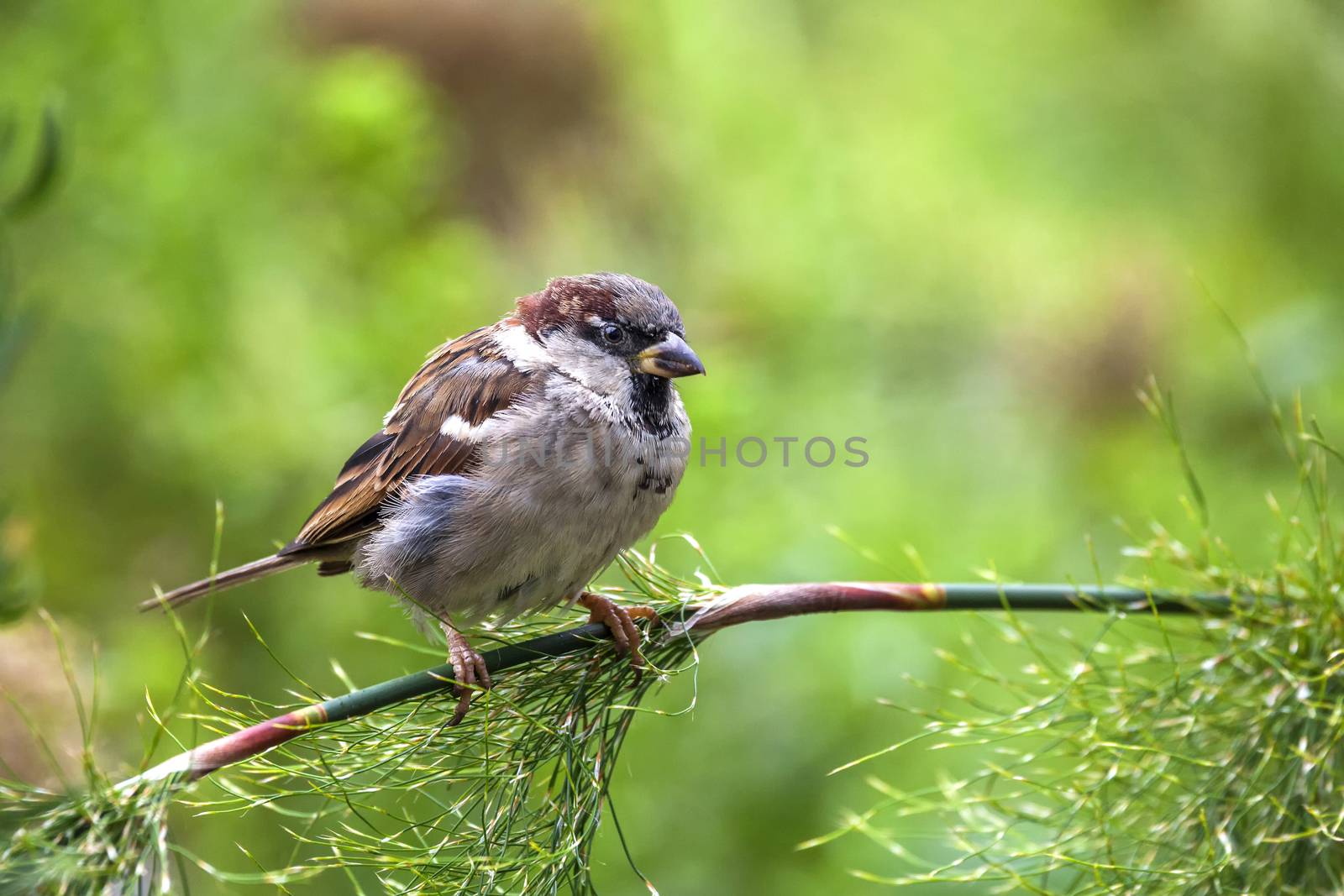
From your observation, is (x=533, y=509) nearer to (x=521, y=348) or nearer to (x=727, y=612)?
(x=521, y=348)

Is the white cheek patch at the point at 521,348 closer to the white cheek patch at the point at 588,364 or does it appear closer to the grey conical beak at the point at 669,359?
the white cheek patch at the point at 588,364

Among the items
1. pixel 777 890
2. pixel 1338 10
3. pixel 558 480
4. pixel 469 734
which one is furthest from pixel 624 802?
pixel 1338 10

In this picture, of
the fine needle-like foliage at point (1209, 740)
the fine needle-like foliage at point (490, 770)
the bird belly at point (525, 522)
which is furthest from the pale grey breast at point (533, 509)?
the fine needle-like foliage at point (1209, 740)

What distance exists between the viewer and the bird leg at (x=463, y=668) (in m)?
1.18

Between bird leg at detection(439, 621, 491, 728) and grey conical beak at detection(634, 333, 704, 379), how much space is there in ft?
1.52

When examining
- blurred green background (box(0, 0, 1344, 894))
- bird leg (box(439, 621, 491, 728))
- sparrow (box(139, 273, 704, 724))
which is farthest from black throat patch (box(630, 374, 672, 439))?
blurred green background (box(0, 0, 1344, 894))

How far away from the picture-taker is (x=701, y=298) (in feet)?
9.47

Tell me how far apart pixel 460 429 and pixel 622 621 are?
19.6 inches

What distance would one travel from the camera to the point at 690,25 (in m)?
3.12

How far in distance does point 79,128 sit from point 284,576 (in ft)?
3.25

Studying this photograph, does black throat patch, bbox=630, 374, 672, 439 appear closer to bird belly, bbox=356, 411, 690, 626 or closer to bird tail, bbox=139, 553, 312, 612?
bird belly, bbox=356, 411, 690, 626

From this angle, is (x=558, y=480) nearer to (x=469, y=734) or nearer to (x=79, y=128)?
(x=469, y=734)

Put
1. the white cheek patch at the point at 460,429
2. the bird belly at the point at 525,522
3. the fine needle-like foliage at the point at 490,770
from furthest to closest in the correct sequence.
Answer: the white cheek patch at the point at 460,429
the bird belly at the point at 525,522
the fine needle-like foliage at the point at 490,770

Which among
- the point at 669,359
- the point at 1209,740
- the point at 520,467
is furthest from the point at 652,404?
the point at 1209,740
